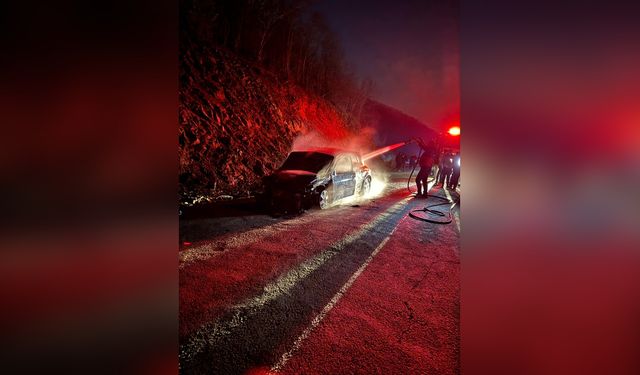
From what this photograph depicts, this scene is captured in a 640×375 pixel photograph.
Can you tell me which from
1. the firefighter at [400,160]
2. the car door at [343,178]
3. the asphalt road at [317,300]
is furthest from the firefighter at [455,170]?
the firefighter at [400,160]

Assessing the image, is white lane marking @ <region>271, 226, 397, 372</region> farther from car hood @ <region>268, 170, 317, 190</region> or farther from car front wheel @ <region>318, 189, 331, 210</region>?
car front wheel @ <region>318, 189, 331, 210</region>

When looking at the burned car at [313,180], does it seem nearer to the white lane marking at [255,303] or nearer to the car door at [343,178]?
the car door at [343,178]

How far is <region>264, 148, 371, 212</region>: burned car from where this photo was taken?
7156mm

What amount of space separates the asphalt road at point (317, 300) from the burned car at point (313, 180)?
137 centimetres

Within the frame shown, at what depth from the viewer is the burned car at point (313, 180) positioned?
7.16 metres

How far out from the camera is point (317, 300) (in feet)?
10.3

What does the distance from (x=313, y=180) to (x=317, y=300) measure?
4445mm
